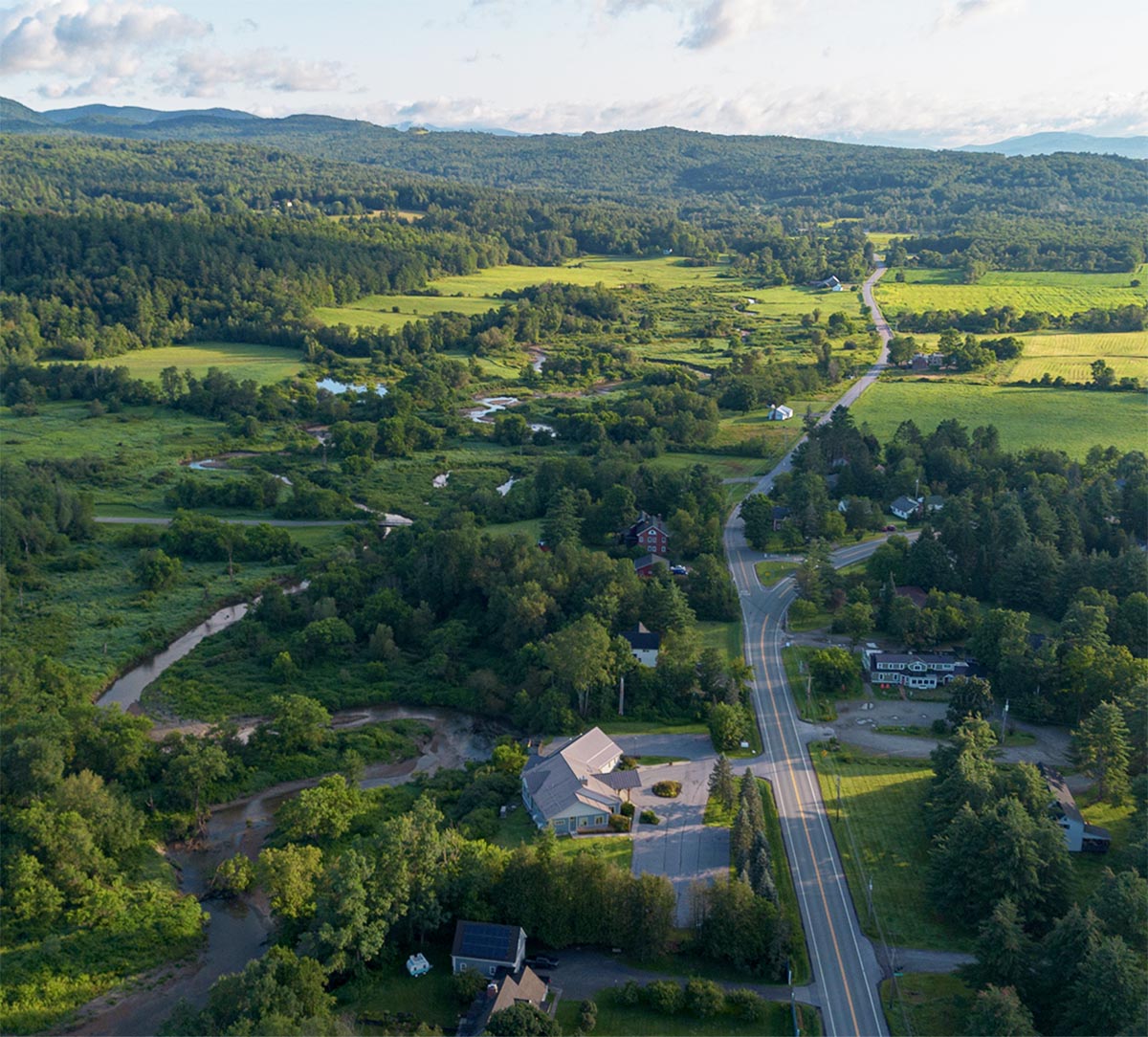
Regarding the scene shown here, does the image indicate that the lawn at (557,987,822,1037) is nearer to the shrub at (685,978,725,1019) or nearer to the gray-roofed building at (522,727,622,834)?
the shrub at (685,978,725,1019)

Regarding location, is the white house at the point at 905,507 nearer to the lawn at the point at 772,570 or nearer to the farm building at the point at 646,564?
the lawn at the point at 772,570

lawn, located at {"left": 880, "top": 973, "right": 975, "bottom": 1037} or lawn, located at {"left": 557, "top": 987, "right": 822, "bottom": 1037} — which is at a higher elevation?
lawn, located at {"left": 880, "top": 973, "right": 975, "bottom": 1037}

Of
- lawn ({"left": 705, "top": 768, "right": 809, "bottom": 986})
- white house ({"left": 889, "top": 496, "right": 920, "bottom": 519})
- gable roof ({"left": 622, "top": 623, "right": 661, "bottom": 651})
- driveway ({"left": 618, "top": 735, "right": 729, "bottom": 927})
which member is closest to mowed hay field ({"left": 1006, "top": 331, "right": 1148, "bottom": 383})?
white house ({"left": 889, "top": 496, "right": 920, "bottom": 519})

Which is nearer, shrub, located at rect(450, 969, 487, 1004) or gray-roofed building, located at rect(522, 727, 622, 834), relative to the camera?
shrub, located at rect(450, 969, 487, 1004)

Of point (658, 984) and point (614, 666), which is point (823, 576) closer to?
point (614, 666)

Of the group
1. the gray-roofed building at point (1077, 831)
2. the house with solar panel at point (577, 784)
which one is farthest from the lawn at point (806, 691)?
the gray-roofed building at point (1077, 831)

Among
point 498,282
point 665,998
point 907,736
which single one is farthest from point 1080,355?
point 665,998

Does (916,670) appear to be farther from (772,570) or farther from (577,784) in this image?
(577,784)

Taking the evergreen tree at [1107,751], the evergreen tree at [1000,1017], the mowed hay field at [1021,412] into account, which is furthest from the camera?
the mowed hay field at [1021,412]
